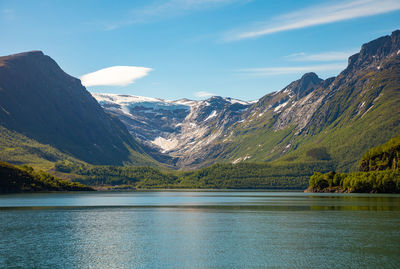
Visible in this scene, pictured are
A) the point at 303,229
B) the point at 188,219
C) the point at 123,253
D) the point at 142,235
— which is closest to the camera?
the point at 123,253

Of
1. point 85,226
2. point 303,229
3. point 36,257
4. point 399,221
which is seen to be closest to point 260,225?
point 303,229

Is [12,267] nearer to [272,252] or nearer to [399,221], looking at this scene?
[272,252]

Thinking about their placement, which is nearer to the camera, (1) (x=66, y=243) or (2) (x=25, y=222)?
(1) (x=66, y=243)

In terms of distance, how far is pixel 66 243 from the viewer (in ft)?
255

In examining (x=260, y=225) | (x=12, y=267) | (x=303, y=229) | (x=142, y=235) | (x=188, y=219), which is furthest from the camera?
(x=188, y=219)

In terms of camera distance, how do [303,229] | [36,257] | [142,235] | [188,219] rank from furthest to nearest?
[188,219] < [303,229] < [142,235] < [36,257]

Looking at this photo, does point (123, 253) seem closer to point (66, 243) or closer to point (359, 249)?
point (66, 243)

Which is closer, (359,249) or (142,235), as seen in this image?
(359,249)

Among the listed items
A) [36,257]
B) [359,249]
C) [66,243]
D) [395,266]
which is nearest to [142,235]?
[66,243]

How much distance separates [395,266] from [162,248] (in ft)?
113

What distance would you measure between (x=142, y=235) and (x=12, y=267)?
32.3 m

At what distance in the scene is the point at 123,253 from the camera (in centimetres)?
6919

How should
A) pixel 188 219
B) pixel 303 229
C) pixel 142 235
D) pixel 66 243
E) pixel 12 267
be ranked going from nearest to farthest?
1. pixel 12 267
2. pixel 66 243
3. pixel 142 235
4. pixel 303 229
5. pixel 188 219

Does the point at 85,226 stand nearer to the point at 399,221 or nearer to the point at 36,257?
the point at 36,257
